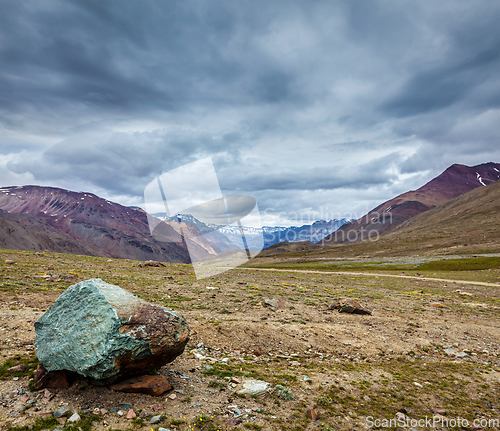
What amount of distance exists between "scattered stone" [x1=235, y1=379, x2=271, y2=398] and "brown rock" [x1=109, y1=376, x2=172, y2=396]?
2.65 meters

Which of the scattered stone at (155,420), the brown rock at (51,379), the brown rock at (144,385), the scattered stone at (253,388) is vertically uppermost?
the brown rock at (51,379)

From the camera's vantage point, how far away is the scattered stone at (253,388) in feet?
31.1

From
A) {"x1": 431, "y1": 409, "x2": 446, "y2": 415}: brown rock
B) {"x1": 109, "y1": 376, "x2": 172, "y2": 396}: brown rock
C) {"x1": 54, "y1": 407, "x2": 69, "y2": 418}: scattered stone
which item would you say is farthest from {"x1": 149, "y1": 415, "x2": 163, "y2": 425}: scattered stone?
{"x1": 431, "y1": 409, "x2": 446, "y2": 415}: brown rock

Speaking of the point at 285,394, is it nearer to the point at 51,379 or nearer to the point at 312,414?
the point at 312,414

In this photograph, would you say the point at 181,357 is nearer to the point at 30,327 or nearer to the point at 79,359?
the point at 79,359

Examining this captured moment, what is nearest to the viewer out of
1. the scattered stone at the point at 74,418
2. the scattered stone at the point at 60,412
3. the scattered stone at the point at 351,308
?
the scattered stone at the point at 74,418

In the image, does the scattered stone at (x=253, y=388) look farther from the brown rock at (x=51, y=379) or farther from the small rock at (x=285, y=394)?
the brown rock at (x=51, y=379)

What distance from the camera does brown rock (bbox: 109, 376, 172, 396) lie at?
859 centimetres

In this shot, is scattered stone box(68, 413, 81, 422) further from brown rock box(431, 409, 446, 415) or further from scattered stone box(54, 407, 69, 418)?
brown rock box(431, 409, 446, 415)

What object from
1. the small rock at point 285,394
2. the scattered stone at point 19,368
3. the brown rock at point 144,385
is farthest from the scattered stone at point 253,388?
the scattered stone at point 19,368

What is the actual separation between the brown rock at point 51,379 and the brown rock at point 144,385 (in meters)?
1.58

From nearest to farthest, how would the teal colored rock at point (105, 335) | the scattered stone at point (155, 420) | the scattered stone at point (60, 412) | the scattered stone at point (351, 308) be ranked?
the scattered stone at point (60, 412)
the scattered stone at point (155, 420)
the teal colored rock at point (105, 335)
the scattered stone at point (351, 308)

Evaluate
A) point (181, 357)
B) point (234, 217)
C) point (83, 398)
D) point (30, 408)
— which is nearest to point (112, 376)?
point (83, 398)

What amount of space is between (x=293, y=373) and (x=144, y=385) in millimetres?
6331
